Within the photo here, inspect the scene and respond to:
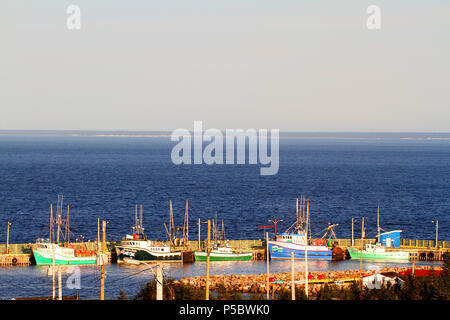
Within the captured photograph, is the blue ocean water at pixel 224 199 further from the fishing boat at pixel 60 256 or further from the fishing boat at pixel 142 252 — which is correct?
the fishing boat at pixel 60 256

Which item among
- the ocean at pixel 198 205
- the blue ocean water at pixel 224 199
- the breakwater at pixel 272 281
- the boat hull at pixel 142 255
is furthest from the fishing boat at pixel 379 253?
the boat hull at pixel 142 255

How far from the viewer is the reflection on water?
52844mm

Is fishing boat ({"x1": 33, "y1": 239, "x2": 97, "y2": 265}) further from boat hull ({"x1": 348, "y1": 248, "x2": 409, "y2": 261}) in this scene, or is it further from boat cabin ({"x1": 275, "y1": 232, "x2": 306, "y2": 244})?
boat hull ({"x1": 348, "y1": 248, "x2": 409, "y2": 261})

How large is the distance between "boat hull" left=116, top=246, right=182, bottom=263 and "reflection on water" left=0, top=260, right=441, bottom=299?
2.86 feet

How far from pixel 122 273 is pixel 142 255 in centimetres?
662

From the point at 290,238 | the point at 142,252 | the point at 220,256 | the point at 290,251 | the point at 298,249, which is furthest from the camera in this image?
the point at 290,238

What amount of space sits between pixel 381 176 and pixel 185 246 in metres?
126

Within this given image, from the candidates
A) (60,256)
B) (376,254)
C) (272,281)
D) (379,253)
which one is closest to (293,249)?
(376,254)

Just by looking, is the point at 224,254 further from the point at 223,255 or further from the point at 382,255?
the point at 382,255

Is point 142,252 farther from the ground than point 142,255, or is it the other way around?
point 142,252

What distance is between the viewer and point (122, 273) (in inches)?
2424

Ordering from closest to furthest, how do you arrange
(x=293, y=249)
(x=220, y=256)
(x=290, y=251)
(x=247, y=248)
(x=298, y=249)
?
(x=220, y=256) → (x=290, y=251) → (x=293, y=249) → (x=298, y=249) → (x=247, y=248)
